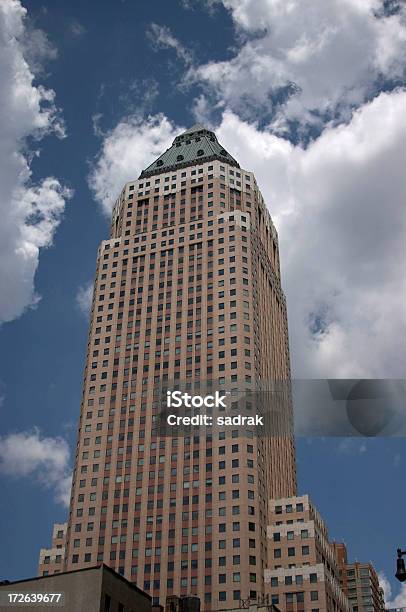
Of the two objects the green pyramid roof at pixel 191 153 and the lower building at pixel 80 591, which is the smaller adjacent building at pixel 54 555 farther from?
the green pyramid roof at pixel 191 153

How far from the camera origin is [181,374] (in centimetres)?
13225

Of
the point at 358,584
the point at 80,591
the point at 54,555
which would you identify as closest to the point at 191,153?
the point at 54,555

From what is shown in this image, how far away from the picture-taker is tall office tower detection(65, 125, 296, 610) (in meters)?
112

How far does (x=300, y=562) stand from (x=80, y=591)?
6098cm

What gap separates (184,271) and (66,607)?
311ft

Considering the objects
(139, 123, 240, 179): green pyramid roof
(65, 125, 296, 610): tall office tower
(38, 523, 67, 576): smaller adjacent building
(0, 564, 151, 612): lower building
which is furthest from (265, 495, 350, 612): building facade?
(139, 123, 240, 179): green pyramid roof

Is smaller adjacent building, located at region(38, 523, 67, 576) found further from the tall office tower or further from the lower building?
the lower building

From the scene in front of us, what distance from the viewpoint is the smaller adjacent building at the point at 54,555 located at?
408 ft

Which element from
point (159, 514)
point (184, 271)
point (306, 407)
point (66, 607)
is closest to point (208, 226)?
point (184, 271)

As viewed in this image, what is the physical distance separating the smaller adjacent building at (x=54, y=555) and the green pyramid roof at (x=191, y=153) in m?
85.6

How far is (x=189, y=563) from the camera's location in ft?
363

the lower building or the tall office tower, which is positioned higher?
the tall office tower

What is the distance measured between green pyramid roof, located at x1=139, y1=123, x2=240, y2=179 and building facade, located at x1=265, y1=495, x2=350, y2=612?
8587cm

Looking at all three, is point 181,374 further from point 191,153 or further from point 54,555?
point 191,153
